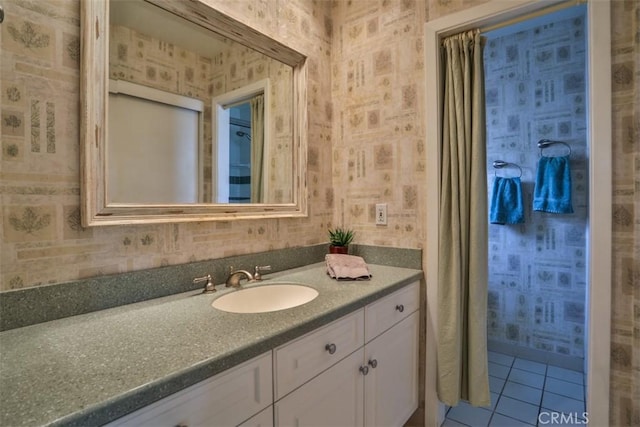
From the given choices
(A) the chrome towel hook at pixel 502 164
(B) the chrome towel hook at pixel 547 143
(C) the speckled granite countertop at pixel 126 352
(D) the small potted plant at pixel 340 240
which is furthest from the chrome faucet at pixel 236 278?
(B) the chrome towel hook at pixel 547 143

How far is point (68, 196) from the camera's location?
0.92 m

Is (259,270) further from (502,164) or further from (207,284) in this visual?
(502,164)

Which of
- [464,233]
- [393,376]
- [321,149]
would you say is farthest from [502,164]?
[393,376]

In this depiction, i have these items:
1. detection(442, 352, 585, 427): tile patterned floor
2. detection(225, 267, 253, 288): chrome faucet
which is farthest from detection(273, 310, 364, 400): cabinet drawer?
detection(442, 352, 585, 427): tile patterned floor

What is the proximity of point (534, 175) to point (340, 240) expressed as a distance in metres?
1.73

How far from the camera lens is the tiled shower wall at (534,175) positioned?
224cm

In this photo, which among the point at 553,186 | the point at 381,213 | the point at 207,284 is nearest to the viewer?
the point at 207,284

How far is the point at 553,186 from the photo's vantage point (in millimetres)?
2209

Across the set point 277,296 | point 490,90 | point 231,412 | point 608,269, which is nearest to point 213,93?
point 277,296

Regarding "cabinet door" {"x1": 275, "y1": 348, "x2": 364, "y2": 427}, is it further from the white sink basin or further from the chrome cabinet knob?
the white sink basin

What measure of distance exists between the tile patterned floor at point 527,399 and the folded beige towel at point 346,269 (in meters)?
1.04

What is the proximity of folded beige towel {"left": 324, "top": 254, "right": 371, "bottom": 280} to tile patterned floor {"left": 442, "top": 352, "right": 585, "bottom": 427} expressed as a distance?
104 cm

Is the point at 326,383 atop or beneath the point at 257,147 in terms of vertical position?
beneath

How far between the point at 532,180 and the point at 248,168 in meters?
2.21
